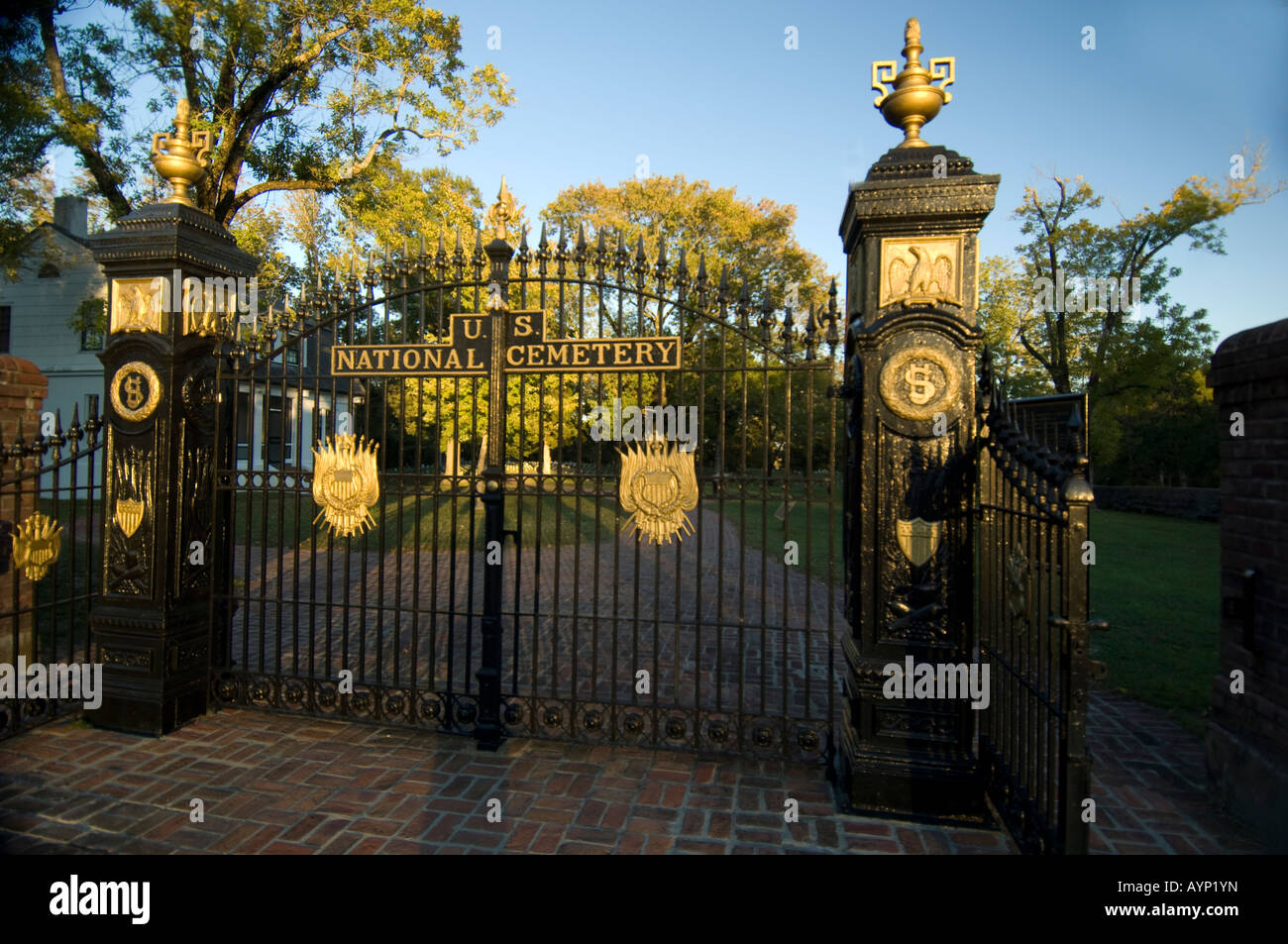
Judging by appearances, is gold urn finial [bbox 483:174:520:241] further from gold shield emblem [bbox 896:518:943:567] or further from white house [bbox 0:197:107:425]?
white house [bbox 0:197:107:425]

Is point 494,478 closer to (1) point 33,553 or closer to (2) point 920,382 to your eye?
(2) point 920,382

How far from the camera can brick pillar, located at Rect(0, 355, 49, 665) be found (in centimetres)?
480

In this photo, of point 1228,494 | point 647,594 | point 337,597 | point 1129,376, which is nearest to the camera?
point 1228,494

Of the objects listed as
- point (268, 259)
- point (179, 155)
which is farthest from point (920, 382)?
point (268, 259)

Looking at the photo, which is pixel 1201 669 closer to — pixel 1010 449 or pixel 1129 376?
pixel 1010 449

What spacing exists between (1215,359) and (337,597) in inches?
392

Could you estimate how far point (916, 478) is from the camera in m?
3.64

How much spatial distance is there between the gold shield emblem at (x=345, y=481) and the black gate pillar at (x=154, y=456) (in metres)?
1.02

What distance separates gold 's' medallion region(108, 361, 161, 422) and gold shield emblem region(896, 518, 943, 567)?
17.4ft

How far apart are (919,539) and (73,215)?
30.1 meters

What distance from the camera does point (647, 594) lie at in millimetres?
9734

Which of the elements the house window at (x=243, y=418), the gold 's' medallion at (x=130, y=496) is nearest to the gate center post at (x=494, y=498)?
the house window at (x=243, y=418)

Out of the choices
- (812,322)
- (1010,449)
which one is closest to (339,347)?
(812,322)

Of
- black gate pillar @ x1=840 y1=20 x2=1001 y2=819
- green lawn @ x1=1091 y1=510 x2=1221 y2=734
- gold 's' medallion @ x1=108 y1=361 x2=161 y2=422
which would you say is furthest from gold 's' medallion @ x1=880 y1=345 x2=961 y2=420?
gold 's' medallion @ x1=108 y1=361 x2=161 y2=422
